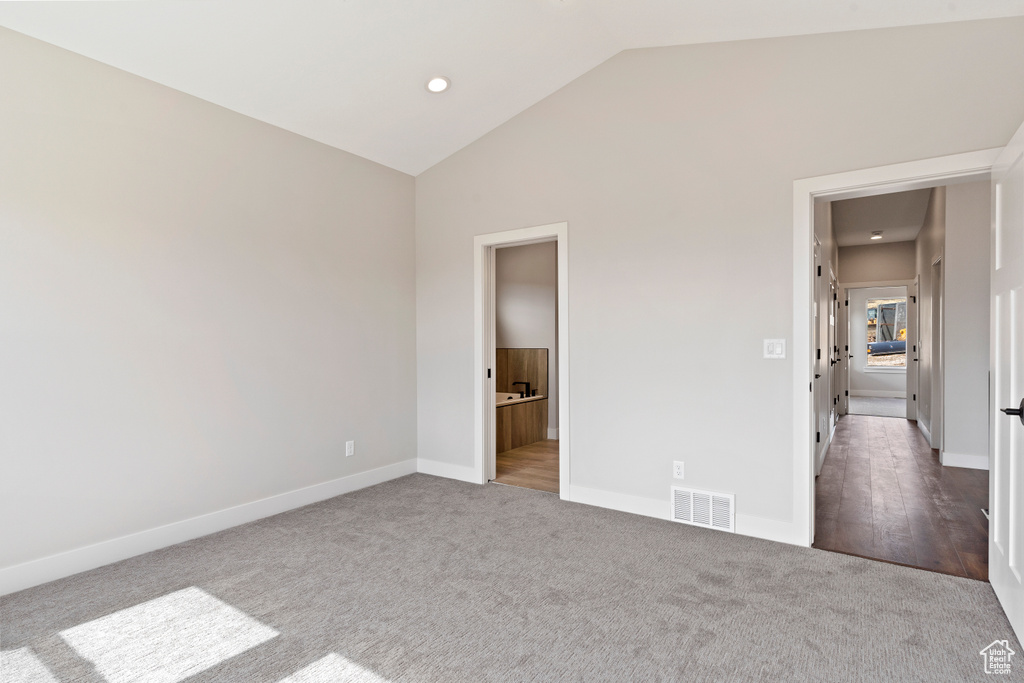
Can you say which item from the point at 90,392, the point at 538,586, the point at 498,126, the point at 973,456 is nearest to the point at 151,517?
the point at 90,392

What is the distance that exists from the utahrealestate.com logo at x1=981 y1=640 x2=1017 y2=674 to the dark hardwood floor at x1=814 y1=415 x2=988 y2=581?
0.68m

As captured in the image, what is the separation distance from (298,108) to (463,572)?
3052 millimetres

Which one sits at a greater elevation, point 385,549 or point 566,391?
point 566,391

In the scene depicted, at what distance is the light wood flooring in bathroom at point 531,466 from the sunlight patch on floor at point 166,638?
2322 millimetres

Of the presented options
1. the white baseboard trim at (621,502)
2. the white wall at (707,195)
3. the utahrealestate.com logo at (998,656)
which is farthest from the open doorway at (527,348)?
the utahrealestate.com logo at (998,656)

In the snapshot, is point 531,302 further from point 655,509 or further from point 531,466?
point 655,509

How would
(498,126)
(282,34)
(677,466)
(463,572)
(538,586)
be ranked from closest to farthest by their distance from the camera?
(538,586), (463,572), (282,34), (677,466), (498,126)

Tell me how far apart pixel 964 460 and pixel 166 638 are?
6.10 m

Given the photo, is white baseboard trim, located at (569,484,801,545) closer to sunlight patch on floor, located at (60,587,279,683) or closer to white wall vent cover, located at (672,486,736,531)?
white wall vent cover, located at (672,486,736,531)

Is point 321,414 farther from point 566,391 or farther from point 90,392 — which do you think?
point 566,391

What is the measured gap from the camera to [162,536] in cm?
291

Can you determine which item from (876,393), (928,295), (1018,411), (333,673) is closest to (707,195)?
(1018,411)

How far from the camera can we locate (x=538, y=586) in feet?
7.94

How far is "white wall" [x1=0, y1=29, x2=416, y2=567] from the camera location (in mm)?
2465
